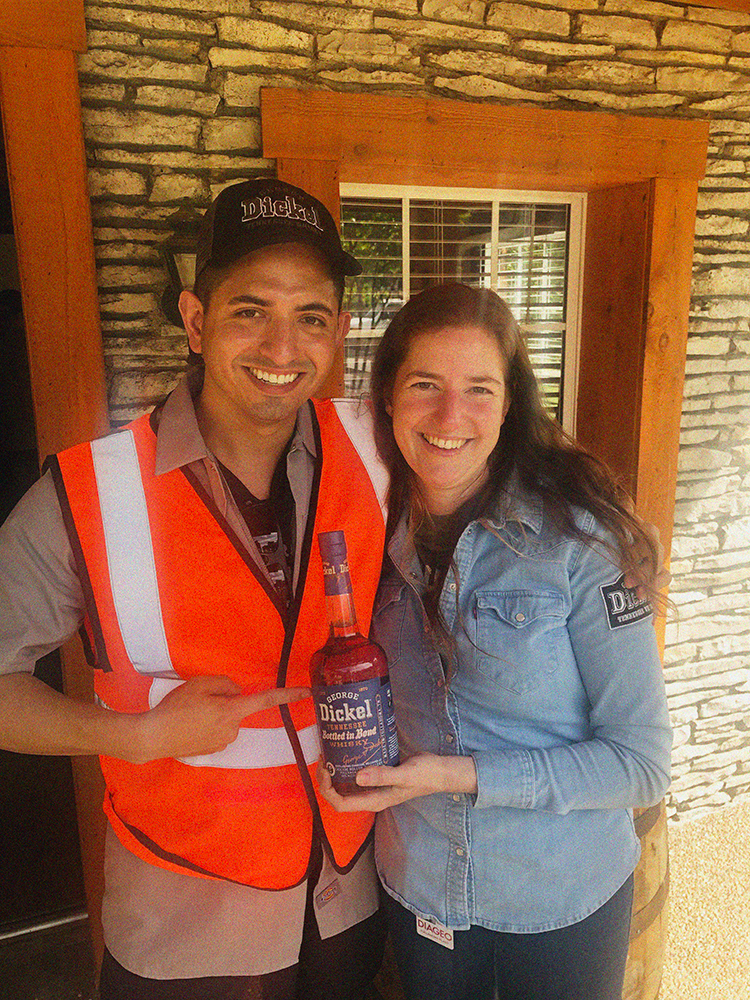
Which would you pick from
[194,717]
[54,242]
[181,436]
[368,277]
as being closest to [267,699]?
[194,717]

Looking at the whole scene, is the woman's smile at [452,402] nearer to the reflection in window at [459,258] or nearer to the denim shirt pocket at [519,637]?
the denim shirt pocket at [519,637]

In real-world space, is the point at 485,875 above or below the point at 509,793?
below

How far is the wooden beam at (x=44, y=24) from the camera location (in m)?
2.34

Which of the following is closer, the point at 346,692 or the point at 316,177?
the point at 346,692

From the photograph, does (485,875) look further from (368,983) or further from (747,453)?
(747,453)

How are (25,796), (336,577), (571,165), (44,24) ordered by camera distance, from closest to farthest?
(336,577), (44,24), (571,165), (25,796)

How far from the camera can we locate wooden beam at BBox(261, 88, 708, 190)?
9.11ft

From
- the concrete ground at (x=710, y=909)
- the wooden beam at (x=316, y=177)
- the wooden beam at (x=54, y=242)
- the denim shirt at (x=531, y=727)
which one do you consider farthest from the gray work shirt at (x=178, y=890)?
the concrete ground at (x=710, y=909)

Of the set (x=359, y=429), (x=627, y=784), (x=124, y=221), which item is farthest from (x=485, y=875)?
(x=124, y=221)

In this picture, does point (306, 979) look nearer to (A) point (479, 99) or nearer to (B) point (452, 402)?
(B) point (452, 402)

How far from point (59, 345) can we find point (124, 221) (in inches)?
21.3

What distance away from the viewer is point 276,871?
5.40ft

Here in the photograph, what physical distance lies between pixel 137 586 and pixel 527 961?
1.23 meters

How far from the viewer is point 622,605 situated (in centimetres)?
153
